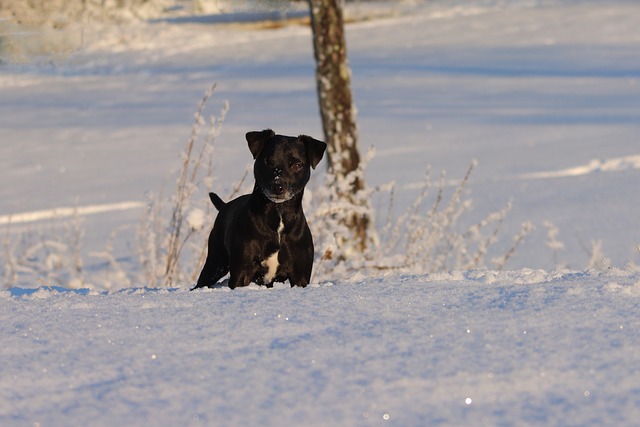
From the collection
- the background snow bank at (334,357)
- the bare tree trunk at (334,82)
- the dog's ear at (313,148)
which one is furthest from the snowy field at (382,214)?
the bare tree trunk at (334,82)

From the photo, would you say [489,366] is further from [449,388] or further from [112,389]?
[112,389]

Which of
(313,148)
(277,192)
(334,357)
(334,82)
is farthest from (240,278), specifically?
(334,82)

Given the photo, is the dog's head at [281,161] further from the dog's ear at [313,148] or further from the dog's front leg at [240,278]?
the dog's front leg at [240,278]

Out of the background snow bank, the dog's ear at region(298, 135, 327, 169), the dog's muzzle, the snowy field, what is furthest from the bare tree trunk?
the background snow bank

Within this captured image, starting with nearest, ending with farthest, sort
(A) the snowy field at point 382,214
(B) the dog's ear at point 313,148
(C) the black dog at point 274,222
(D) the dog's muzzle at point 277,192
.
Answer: (A) the snowy field at point 382,214
(D) the dog's muzzle at point 277,192
(C) the black dog at point 274,222
(B) the dog's ear at point 313,148

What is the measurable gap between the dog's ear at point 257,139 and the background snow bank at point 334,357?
2.28 ft

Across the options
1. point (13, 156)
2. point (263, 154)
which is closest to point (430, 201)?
point (263, 154)

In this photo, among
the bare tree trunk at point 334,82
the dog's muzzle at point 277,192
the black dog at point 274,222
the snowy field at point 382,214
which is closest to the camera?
the snowy field at point 382,214

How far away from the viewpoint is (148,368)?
260 cm

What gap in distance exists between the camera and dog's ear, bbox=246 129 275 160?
3.90m

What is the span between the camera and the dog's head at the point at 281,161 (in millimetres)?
3746

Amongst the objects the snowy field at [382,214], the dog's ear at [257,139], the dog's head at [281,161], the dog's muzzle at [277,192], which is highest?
the dog's ear at [257,139]

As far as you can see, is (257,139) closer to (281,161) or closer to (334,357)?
(281,161)

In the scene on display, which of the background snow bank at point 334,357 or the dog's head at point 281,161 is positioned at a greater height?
the dog's head at point 281,161
